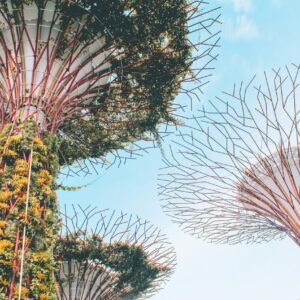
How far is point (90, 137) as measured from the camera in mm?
9102

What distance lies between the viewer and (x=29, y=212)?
16.1 ft

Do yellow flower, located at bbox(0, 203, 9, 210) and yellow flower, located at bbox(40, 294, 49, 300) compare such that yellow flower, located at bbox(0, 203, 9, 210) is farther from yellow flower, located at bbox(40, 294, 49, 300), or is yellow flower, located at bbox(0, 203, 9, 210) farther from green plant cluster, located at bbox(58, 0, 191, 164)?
green plant cluster, located at bbox(58, 0, 191, 164)

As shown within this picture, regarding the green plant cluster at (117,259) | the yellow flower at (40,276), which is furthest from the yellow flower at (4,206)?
the green plant cluster at (117,259)

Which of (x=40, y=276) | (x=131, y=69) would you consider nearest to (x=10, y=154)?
(x=40, y=276)

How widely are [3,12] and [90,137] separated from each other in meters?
3.16

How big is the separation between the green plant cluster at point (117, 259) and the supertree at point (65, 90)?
4142mm

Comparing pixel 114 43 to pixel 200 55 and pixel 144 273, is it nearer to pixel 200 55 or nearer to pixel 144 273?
pixel 200 55

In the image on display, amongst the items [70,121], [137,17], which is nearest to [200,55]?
[137,17]

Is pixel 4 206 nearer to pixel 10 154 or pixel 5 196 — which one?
pixel 5 196

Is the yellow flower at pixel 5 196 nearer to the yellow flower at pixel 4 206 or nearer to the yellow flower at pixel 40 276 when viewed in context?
the yellow flower at pixel 4 206

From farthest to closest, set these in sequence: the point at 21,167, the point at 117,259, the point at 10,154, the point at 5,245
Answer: the point at 117,259, the point at 10,154, the point at 21,167, the point at 5,245

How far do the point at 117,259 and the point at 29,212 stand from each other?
8.56 m

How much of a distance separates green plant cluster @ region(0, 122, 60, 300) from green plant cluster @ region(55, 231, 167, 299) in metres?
7.09

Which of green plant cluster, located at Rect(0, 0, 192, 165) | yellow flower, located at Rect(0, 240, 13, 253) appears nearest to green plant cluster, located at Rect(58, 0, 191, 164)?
green plant cluster, located at Rect(0, 0, 192, 165)
